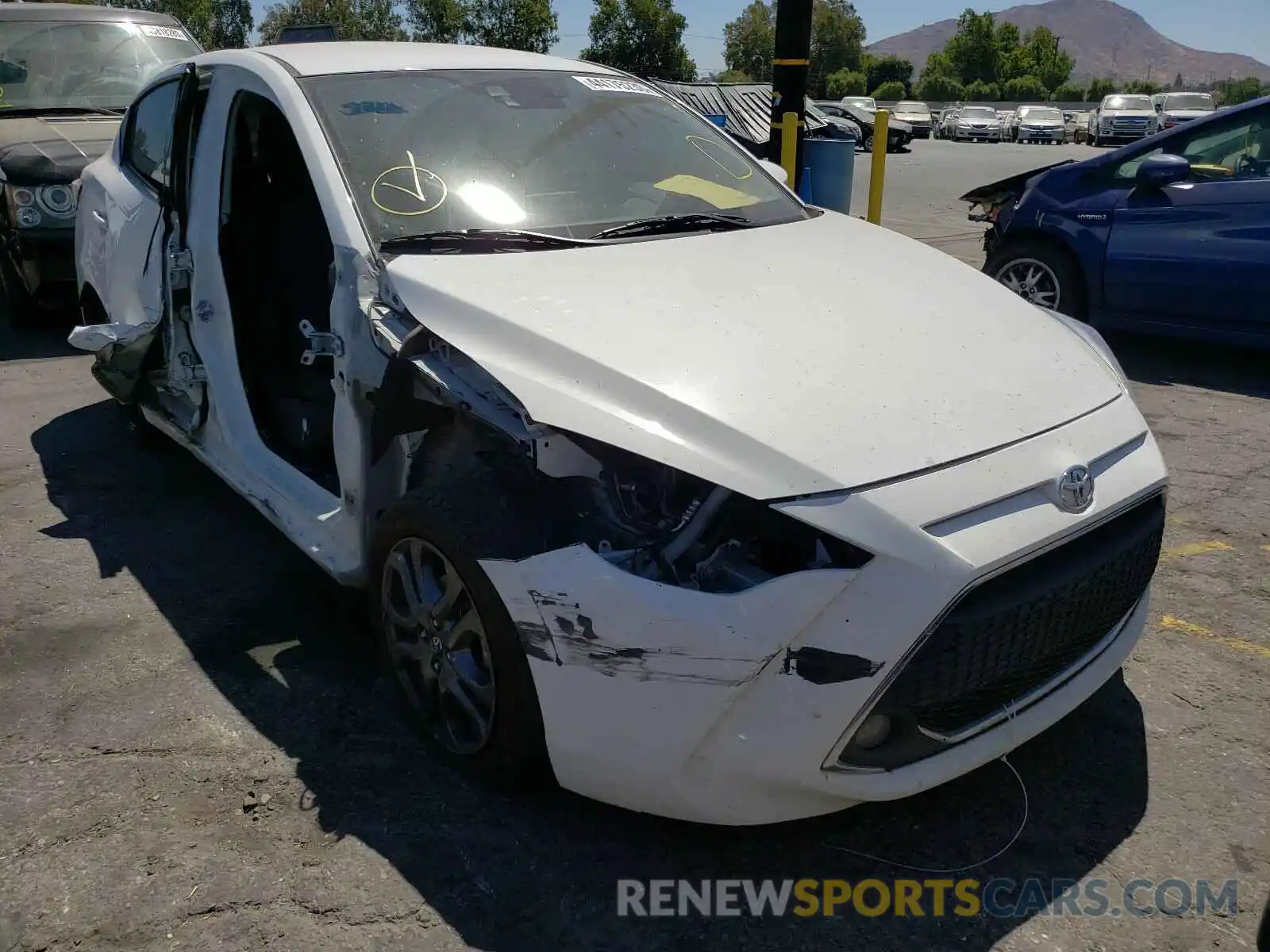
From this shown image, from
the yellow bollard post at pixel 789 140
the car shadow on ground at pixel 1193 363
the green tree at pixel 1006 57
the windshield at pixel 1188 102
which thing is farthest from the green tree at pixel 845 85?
the car shadow on ground at pixel 1193 363

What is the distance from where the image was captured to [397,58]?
3.52 metres

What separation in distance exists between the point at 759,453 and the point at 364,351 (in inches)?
45.5

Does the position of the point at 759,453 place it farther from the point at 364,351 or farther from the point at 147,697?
the point at 147,697

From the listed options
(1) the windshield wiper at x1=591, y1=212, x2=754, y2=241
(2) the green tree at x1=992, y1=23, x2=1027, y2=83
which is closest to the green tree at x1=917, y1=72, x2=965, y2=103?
(2) the green tree at x1=992, y1=23, x2=1027, y2=83

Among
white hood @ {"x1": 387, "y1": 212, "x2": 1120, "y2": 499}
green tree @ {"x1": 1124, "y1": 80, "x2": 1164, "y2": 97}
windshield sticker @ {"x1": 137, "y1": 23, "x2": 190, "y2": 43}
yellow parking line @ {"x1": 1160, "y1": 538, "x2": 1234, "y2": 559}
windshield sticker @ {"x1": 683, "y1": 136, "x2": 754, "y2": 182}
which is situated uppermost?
green tree @ {"x1": 1124, "y1": 80, "x2": 1164, "y2": 97}

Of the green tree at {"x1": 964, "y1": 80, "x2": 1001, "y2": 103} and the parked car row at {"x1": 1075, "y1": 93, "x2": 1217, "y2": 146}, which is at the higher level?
the green tree at {"x1": 964, "y1": 80, "x2": 1001, "y2": 103}

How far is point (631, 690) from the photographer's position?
6.89 feet

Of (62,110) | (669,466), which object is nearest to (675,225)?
(669,466)

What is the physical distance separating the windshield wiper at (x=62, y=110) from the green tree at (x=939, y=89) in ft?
260

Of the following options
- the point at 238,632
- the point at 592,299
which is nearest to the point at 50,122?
the point at 238,632

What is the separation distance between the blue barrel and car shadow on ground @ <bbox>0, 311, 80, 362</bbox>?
6.11 meters

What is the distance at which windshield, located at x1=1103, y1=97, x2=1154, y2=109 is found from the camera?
117ft

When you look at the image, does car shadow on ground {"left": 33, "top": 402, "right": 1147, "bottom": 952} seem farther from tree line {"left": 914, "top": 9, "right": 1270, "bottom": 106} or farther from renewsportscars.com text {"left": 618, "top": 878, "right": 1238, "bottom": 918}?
tree line {"left": 914, "top": 9, "right": 1270, "bottom": 106}

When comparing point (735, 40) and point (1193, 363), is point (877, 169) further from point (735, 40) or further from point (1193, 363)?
point (735, 40)
